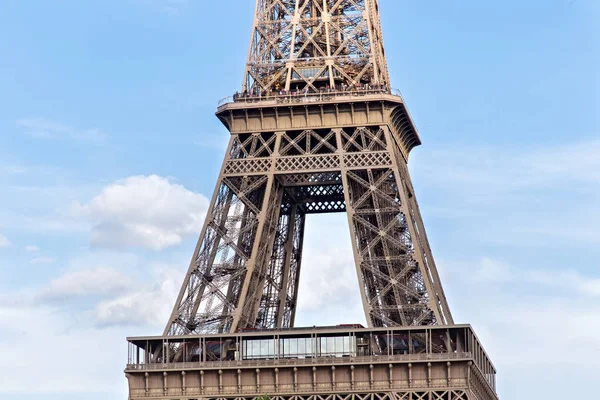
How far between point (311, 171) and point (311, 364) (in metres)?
13.3

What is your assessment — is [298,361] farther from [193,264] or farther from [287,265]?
[287,265]

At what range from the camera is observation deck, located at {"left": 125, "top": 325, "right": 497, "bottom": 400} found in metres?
115

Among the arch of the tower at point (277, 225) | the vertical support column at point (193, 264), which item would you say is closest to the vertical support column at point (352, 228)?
the arch of the tower at point (277, 225)

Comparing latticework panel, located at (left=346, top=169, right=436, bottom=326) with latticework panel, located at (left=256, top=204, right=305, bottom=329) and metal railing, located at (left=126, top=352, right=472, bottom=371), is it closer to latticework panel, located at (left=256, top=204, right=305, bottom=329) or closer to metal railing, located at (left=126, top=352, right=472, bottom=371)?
metal railing, located at (left=126, top=352, right=472, bottom=371)

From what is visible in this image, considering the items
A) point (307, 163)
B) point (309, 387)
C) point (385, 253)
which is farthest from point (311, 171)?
point (309, 387)

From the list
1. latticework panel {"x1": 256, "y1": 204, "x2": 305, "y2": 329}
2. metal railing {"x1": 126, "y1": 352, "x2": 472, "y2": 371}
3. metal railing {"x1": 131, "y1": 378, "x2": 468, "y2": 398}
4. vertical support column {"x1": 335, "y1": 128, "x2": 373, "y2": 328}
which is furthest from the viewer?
latticework panel {"x1": 256, "y1": 204, "x2": 305, "y2": 329}

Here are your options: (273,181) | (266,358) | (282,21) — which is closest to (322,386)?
(266,358)

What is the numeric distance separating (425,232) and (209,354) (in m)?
17.1

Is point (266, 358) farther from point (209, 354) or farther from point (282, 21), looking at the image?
point (282, 21)

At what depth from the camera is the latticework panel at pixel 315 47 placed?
411 feet

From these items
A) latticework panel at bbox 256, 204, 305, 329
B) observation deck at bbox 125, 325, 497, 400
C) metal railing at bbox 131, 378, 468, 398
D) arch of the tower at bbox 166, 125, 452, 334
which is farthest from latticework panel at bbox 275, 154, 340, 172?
metal railing at bbox 131, 378, 468, 398

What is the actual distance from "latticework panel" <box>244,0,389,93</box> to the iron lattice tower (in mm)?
89

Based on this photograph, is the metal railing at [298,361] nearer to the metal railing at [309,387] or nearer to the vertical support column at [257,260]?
the metal railing at [309,387]

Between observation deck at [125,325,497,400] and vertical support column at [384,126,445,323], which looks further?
vertical support column at [384,126,445,323]
